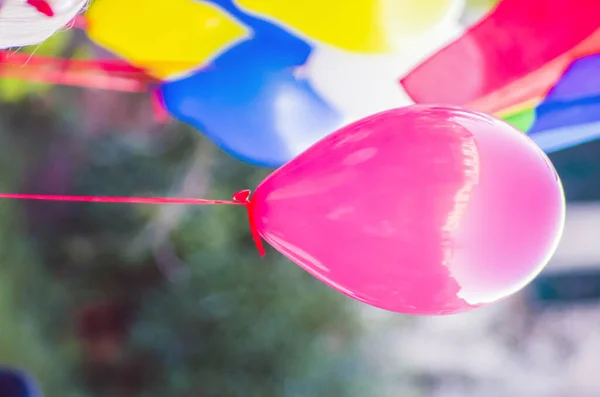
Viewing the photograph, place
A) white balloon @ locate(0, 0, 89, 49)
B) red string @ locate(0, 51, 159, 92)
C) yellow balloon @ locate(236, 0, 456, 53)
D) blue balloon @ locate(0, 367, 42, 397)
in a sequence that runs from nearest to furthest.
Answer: white balloon @ locate(0, 0, 89, 49) → yellow balloon @ locate(236, 0, 456, 53) → red string @ locate(0, 51, 159, 92) → blue balloon @ locate(0, 367, 42, 397)

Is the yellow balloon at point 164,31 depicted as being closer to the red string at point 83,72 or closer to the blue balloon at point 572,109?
the red string at point 83,72

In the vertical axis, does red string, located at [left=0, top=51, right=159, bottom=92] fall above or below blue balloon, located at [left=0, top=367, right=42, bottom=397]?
above

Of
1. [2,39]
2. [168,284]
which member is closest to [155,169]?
Answer: [168,284]

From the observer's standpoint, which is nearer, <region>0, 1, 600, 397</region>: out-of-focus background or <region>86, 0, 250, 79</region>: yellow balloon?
<region>86, 0, 250, 79</region>: yellow balloon

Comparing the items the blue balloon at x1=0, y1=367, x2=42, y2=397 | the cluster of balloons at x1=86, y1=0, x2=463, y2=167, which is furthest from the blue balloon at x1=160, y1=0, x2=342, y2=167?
the blue balloon at x1=0, y1=367, x2=42, y2=397

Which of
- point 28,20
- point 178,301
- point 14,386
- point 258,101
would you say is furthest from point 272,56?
point 178,301

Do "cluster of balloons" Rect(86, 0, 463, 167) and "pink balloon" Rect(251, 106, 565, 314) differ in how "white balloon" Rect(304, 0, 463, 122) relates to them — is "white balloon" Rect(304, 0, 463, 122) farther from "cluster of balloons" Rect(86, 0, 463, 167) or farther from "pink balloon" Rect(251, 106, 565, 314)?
"pink balloon" Rect(251, 106, 565, 314)

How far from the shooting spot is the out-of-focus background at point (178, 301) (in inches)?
40.3

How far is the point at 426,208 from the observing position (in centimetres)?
A: 35

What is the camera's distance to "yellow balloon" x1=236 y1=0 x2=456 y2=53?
47 centimetres

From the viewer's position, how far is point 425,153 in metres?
0.35

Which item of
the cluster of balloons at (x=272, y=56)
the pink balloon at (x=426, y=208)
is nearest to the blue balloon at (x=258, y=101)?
the cluster of balloons at (x=272, y=56)

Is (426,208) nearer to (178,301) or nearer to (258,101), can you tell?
(258,101)

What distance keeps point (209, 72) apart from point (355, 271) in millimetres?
267
